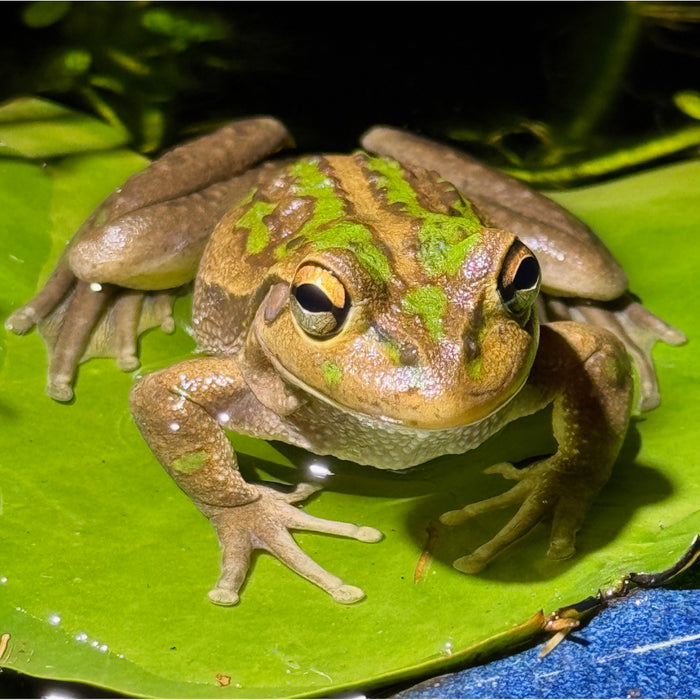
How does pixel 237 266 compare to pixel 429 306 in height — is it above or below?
below

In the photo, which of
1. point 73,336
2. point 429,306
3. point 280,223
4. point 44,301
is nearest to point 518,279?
point 429,306

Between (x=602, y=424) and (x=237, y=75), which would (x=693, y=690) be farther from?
(x=237, y=75)

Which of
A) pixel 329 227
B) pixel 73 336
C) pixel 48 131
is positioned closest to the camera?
pixel 329 227

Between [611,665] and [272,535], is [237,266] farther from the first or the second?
[611,665]

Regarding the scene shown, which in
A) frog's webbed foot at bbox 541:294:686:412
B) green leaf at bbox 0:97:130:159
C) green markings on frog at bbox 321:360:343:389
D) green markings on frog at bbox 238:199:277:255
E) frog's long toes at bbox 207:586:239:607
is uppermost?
green markings on frog at bbox 321:360:343:389

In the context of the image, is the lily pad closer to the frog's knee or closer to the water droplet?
the water droplet

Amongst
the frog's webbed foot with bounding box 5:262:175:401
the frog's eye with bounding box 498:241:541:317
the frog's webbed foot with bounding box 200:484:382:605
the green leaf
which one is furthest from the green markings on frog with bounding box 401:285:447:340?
the green leaf

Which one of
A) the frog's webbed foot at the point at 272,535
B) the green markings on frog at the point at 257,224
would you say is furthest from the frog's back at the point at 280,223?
the frog's webbed foot at the point at 272,535
